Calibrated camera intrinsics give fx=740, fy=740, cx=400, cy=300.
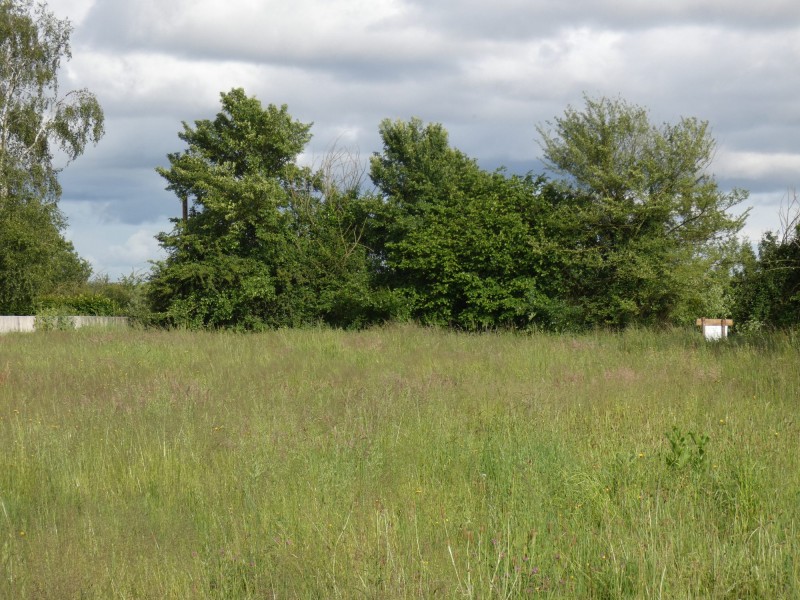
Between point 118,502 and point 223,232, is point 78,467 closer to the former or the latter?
point 118,502

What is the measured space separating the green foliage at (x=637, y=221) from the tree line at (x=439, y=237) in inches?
2.0

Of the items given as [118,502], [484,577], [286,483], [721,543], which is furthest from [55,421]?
[721,543]

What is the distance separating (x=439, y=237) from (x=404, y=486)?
1973 centimetres

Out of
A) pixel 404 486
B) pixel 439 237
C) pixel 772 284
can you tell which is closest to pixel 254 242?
pixel 439 237

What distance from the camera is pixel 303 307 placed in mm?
26188

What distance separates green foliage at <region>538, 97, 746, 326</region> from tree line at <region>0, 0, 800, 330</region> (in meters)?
0.05

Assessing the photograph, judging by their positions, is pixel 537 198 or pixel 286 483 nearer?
pixel 286 483

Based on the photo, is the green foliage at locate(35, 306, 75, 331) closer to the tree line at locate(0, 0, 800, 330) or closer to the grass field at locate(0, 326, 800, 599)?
the tree line at locate(0, 0, 800, 330)

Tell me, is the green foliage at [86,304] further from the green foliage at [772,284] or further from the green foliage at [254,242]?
the green foliage at [772,284]

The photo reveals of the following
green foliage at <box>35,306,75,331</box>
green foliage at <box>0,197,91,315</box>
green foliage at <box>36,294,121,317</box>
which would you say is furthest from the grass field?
green foliage at <box>36,294,121,317</box>

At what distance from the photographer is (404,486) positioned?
518 cm

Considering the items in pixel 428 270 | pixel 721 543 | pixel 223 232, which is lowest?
pixel 721 543

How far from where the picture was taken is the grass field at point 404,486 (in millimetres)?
3768

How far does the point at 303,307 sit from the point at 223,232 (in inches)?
152
